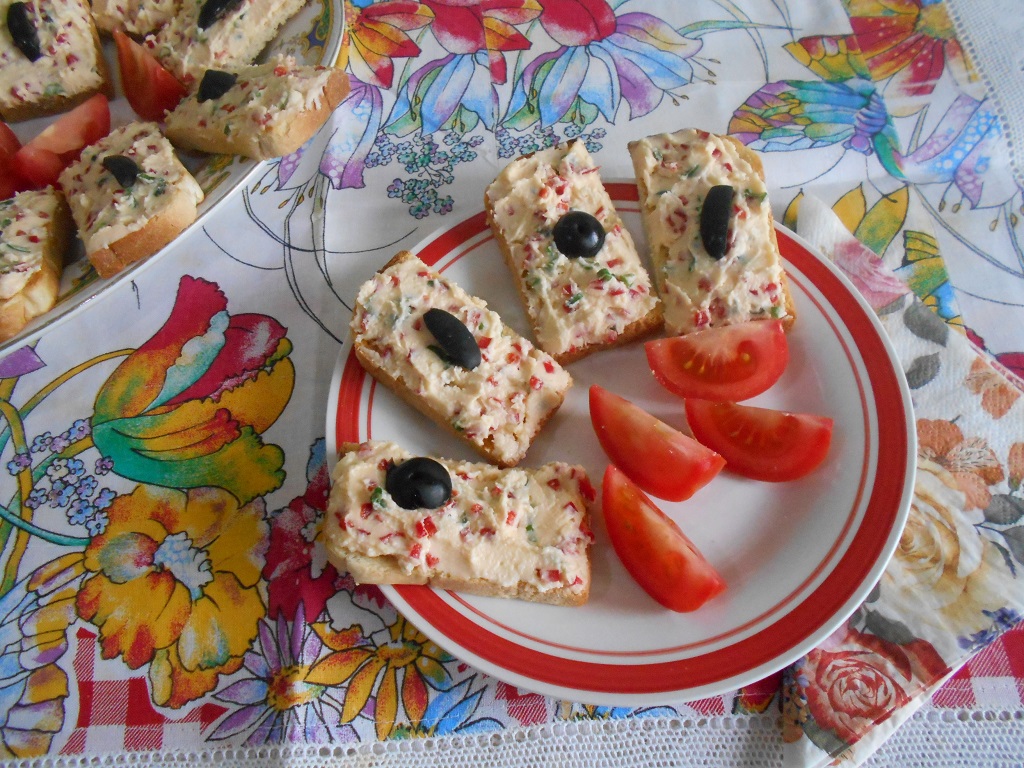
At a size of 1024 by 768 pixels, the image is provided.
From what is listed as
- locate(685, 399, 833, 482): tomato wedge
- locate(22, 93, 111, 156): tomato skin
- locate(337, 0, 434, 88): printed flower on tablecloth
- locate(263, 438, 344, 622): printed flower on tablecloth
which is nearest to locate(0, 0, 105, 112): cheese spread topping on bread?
locate(22, 93, 111, 156): tomato skin

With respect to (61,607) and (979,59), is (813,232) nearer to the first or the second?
(979,59)

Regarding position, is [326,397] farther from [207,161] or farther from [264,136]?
[207,161]

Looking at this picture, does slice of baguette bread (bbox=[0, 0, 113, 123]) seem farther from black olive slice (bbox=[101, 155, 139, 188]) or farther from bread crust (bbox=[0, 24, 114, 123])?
black olive slice (bbox=[101, 155, 139, 188])

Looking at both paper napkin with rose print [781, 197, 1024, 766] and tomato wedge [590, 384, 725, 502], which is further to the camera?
tomato wedge [590, 384, 725, 502]

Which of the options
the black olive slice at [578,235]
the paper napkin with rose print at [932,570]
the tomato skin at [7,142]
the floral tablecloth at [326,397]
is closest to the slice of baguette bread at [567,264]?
the black olive slice at [578,235]


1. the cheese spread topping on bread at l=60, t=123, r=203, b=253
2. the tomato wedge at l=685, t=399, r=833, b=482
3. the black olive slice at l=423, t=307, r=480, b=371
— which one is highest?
the cheese spread topping on bread at l=60, t=123, r=203, b=253

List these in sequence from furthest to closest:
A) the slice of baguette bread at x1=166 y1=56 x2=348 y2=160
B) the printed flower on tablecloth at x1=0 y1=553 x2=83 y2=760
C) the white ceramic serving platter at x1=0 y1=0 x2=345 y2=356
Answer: the slice of baguette bread at x1=166 y1=56 x2=348 y2=160 → the white ceramic serving platter at x1=0 y1=0 x2=345 y2=356 → the printed flower on tablecloth at x1=0 y1=553 x2=83 y2=760

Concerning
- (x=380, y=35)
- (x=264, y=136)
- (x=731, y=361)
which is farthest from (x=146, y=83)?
(x=731, y=361)

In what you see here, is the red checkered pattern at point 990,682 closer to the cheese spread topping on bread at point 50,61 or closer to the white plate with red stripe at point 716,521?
the white plate with red stripe at point 716,521
